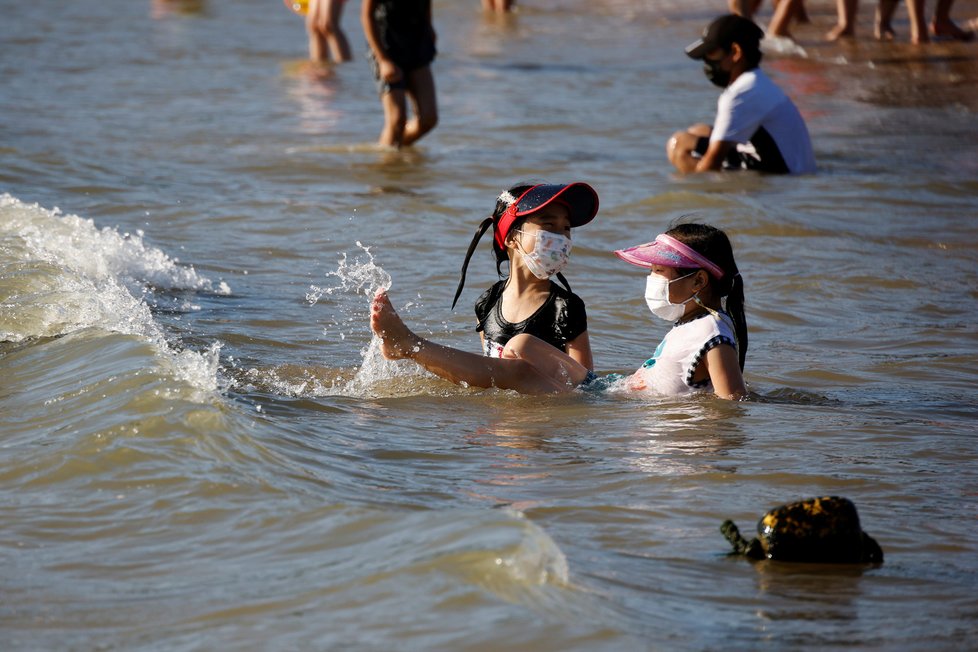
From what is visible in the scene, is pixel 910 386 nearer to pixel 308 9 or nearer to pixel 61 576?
pixel 61 576

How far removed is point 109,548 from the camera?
3738 millimetres

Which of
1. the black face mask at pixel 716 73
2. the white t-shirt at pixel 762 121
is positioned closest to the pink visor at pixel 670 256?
the white t-shirt at pixel 762 121

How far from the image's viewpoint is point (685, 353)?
5.16 meters

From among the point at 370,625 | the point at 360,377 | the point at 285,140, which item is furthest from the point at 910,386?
the point at 285,140

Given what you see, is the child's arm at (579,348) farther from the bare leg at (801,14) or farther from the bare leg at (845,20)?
the bare leg at (801,14)

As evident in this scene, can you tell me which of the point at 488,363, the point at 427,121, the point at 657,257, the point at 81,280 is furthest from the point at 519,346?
the point at 427,121


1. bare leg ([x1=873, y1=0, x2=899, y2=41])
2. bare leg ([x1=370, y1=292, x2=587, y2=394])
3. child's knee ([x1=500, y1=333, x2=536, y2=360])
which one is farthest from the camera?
bare leg ([x1=873, y1=0, x2=899, y2=41])

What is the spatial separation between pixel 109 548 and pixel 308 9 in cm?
A: 1386

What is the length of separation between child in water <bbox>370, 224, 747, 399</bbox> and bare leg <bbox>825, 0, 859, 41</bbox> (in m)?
13.2

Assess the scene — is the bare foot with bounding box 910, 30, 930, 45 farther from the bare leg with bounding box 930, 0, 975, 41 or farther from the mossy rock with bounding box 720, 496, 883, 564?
the mossy rock with bounding box 720, 496, 883, 564

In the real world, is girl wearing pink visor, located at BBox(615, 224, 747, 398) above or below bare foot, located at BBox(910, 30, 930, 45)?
below

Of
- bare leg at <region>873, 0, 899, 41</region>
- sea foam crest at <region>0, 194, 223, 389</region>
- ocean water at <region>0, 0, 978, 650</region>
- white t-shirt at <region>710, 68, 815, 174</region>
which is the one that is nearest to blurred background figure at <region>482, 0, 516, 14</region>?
bare leg at <region>873, 0, 899, 41</region>

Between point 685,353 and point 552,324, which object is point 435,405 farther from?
point 685,353

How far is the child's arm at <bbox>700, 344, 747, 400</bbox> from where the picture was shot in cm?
505
